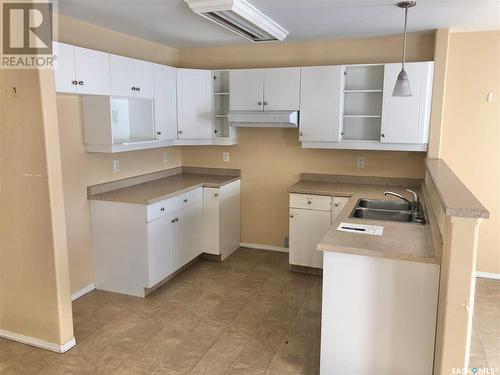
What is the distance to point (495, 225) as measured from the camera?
161 inches

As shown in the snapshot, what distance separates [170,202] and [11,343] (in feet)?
5.40

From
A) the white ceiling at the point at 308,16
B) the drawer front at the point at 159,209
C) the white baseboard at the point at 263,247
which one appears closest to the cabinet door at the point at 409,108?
the white ceiling at the point at 308,16

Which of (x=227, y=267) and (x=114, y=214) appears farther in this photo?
(x=227, y=267)

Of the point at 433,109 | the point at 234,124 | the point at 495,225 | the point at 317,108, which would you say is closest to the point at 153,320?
the point at 234,124

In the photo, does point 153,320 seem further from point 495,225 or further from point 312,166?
point 495,225

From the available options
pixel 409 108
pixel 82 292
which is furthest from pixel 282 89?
pixel 82 292

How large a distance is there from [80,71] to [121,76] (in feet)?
1.56

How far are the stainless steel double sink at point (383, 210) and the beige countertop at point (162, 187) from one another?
5.17 feet

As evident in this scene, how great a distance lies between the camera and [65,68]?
9.82 ft

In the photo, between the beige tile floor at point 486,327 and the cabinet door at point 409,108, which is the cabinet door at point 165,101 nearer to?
the cabinet door at point 409,108

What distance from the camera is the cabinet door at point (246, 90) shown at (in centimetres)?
429

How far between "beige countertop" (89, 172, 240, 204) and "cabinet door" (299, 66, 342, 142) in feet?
3.65

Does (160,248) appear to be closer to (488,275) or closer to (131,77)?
(131,77)

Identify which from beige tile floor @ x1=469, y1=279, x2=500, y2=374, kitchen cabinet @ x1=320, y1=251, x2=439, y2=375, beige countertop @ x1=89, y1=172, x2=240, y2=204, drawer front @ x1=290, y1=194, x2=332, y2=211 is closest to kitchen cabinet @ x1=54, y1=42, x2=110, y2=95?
beige countertop @ x1=89, y1=172, x2=240, y2=204
